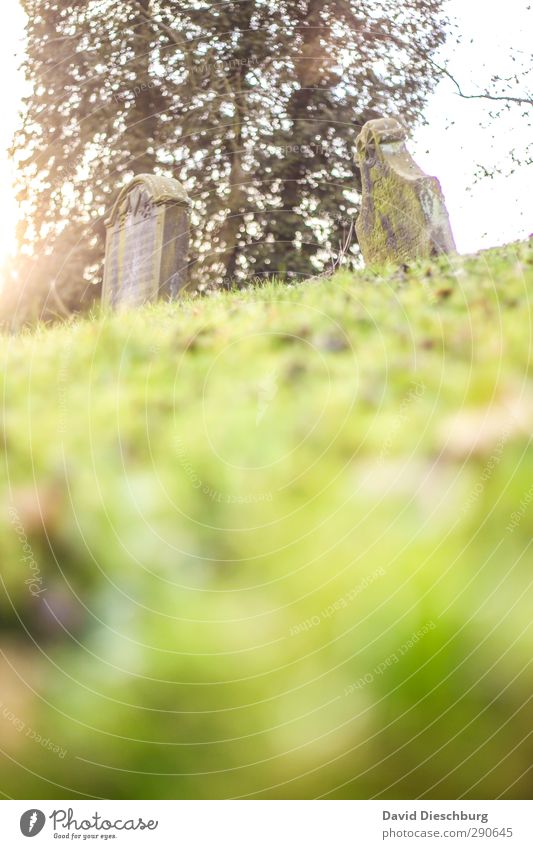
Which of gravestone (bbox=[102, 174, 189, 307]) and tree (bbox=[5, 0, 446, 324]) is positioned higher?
tree (bbox=[5, 0, 446, 324])

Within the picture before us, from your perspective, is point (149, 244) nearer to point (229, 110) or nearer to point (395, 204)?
point (395, 204)

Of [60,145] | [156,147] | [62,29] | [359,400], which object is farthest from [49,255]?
[359,400]

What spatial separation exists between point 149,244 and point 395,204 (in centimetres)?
221

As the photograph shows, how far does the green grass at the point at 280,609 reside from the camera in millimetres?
950

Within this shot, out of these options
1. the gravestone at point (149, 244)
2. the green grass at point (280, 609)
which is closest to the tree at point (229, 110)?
the gravestone at point (149, 244)

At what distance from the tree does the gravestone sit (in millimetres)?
2562

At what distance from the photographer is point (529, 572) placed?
1046 millimetres

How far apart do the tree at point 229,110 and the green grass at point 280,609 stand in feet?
28.2

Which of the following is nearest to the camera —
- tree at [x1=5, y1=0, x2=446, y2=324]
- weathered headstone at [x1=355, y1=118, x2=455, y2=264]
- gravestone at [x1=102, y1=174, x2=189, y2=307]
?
weathered headstone at [x1=355, y1=118, x2=455, y2=264]

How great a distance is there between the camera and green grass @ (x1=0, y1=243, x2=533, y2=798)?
0.95 m

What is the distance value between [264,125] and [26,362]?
7392mm

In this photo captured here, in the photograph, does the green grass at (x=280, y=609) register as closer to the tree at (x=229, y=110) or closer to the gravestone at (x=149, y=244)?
the gravestone at (x=149, y=244)

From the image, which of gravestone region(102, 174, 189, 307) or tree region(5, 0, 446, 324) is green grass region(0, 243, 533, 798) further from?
tree region(5, 0, 446, 324)

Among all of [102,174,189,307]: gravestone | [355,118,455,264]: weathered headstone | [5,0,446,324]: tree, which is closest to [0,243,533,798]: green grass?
[355,118,455,264]: weathered headstone
